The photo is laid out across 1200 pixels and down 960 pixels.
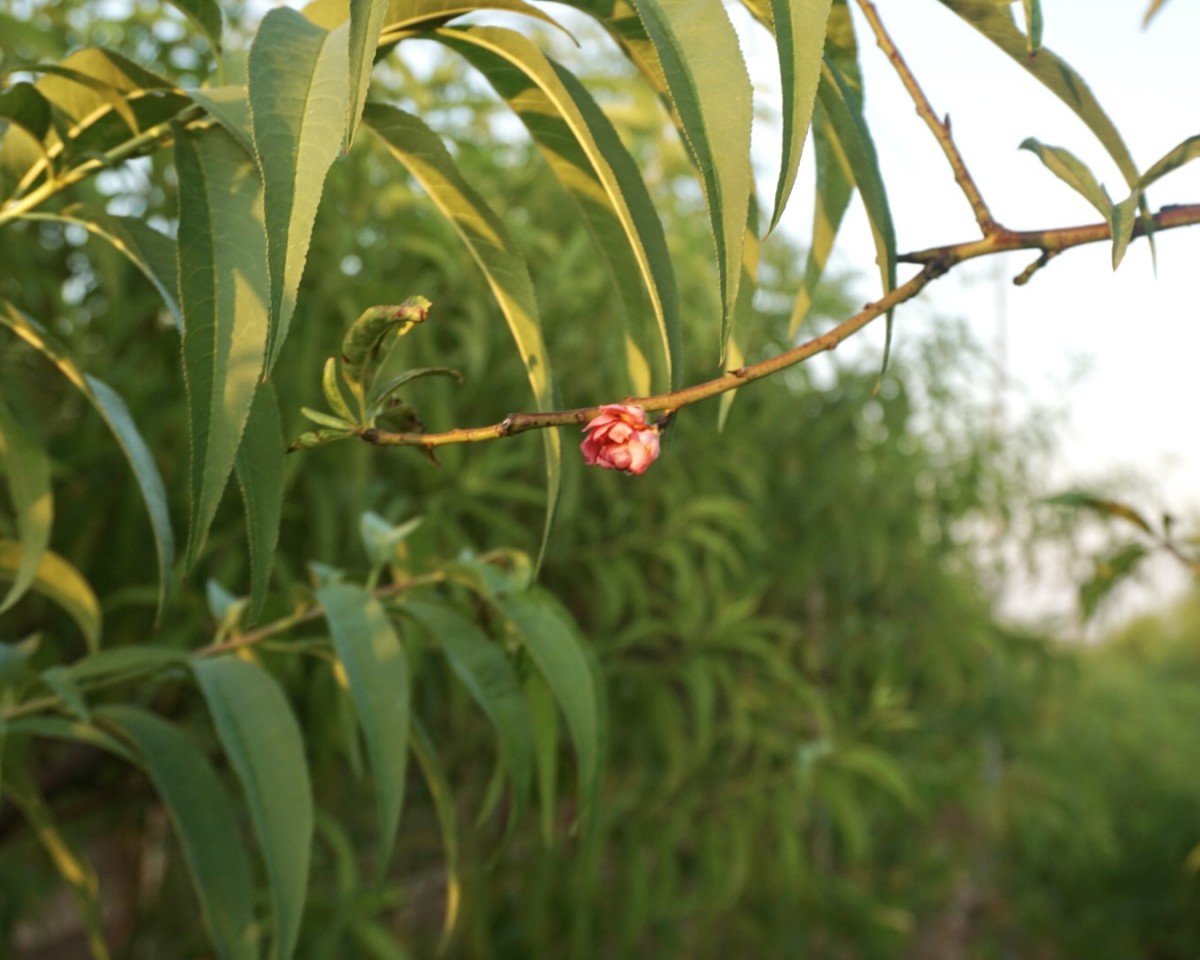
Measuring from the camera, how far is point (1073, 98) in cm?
30

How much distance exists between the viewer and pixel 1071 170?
0.97 feet

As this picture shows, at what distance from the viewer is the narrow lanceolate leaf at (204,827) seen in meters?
0.39

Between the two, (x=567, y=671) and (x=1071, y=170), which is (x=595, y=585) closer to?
(x=567, y=671)

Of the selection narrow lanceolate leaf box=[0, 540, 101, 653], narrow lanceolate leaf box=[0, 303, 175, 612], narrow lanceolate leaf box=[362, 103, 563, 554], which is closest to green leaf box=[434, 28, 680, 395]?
narrow lanceolate leaf box=[362, 103, 563, 554]

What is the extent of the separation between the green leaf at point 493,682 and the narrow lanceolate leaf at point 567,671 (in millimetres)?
13

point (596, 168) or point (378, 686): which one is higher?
point (596, 168)

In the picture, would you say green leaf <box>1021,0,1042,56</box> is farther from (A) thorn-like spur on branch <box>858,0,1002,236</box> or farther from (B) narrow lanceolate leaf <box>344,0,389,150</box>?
(B) narrow lanceolate leaf <box>344,0,389,150</box>

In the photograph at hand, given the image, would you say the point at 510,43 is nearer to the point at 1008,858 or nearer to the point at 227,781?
the point at 227,781

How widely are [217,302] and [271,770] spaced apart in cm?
16

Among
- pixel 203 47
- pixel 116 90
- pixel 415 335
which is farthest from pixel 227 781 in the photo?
pixel 116 90

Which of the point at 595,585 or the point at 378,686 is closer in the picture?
the point at 378,686

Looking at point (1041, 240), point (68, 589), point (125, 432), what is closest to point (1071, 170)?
point (1041, 240)

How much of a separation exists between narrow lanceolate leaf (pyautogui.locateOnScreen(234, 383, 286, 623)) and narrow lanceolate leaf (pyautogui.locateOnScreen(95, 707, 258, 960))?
0.13 metres

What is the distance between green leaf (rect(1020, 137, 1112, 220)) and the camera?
0.96 ft
